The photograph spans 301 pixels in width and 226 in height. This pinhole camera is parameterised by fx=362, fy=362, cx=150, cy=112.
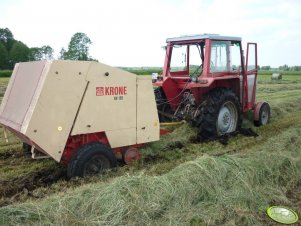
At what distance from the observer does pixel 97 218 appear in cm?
363

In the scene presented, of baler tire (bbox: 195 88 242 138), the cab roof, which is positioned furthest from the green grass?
the cab roof

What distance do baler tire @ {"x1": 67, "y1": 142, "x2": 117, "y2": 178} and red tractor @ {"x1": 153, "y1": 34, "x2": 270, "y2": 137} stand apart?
2.56m

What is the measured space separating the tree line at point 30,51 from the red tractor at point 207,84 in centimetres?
1336

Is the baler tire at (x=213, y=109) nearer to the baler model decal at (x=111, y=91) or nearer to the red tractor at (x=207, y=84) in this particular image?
the red tractor at (x=207, y=84)

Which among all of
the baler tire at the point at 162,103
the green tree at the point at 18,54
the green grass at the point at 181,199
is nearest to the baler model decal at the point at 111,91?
the green grass at the point at 181,199

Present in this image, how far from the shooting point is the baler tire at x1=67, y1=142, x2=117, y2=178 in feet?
16.3

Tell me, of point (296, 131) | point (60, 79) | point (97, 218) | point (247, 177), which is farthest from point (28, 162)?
point (296, 131)

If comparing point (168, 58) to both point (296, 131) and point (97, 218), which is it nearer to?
point (296, 131)

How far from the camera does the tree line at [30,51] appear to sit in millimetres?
30525

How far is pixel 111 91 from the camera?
211 inches

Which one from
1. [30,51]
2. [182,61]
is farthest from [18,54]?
[182,61]

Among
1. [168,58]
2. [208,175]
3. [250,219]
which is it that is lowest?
[250,219]

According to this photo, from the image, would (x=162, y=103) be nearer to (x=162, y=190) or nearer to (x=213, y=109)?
(x=213, y=109)

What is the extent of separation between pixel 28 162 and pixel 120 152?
1.64m
